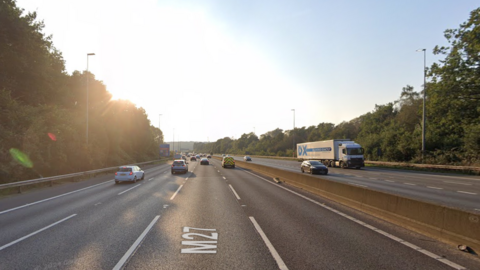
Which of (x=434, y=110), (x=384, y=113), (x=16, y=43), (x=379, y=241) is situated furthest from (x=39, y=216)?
(x=384, y=113)

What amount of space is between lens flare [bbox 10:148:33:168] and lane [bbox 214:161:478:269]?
18.0 meters

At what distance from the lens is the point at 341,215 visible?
921 cm

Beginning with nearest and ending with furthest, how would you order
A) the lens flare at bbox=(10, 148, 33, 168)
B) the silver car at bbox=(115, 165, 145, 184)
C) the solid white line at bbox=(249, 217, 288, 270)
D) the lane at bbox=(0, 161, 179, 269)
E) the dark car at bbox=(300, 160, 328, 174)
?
the solid white line at bbox=(249, 217, 288, 270)
the lane at bbox=(0, 161, 179, 269)
the lens flare at bbox=(10, 148, 33, 168)
the silver car at bbox=(115, 165, 145, 184)
the dark car at bbox=(300, 160, 328, 174)

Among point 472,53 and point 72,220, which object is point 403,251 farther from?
point 472,53

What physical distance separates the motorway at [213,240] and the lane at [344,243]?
2cm

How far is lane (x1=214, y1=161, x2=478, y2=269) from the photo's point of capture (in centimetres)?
510

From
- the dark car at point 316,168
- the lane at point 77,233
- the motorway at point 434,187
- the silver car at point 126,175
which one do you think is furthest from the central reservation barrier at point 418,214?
the dark car at point 316,168

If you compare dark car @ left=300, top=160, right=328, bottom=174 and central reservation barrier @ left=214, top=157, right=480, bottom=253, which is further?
dark car @ left=300, top=160, right=328, bottom=174

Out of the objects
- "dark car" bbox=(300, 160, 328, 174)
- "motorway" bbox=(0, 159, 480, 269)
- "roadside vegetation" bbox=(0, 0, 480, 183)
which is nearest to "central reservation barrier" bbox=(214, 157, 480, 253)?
"motorway" bbox=(0, 159, 480, 269)

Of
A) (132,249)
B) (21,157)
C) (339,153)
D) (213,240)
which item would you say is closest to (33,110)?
(21,157)

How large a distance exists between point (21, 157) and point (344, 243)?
73.0ft

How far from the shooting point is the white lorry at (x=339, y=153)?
120ft

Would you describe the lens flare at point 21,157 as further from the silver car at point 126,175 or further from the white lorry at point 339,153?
the white lorry at point 339,153

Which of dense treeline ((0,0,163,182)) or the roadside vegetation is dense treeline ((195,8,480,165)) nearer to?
the roadside vegetation
